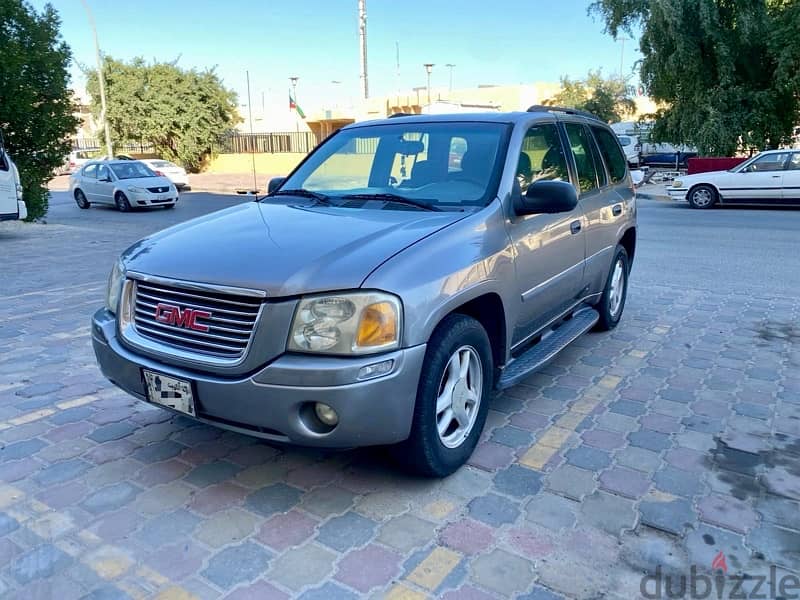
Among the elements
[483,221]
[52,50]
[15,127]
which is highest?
[52,50]

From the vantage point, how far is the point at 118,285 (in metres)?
3.42

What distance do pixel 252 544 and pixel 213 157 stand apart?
1548 inches

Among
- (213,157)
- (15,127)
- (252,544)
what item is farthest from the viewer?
(213,157)

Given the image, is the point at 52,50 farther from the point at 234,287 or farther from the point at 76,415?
the point at 234,287

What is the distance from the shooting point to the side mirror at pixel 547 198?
3625 millimetres

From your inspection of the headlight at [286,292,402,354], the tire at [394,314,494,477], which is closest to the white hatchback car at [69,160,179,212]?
the tire at [394,314,494,477]

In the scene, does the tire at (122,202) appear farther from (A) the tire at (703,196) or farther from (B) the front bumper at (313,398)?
(B) the front bumper at (313,398)

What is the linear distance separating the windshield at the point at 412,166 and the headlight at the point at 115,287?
1294 millimetres

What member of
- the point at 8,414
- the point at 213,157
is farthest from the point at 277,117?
the point at 8,414

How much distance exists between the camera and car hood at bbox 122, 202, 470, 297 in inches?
111

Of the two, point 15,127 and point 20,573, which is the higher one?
point 15,127

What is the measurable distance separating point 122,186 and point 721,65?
18864mm

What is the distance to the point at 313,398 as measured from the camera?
272 centimetres

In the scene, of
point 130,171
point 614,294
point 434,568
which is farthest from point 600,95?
point 434,568
